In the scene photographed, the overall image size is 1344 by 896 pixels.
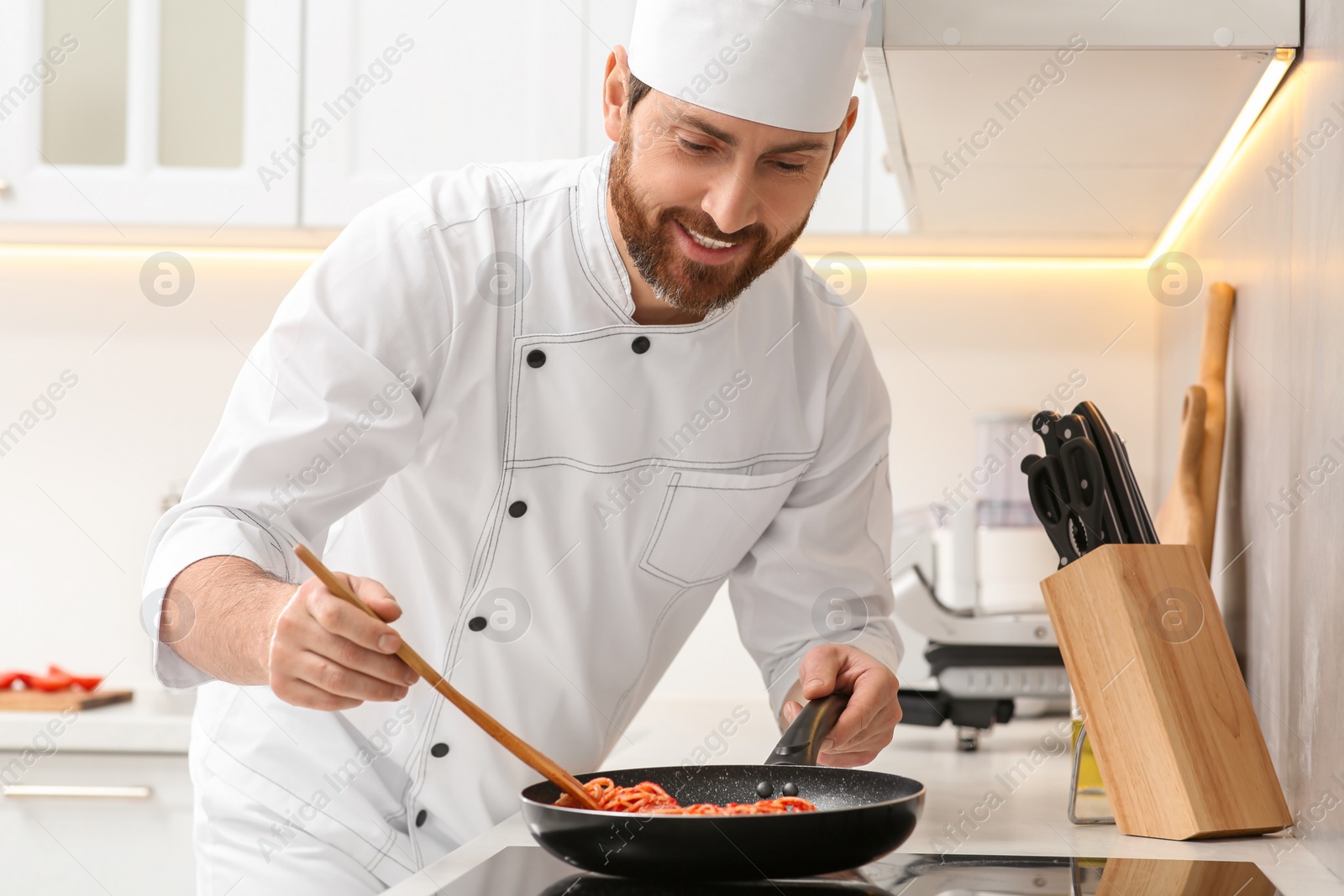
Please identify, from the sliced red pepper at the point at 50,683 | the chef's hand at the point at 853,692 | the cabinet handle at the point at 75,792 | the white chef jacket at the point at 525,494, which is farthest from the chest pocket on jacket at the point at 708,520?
the sliced red pepper at the point at 50,683

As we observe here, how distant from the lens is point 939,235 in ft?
5.99

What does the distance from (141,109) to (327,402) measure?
1.17m

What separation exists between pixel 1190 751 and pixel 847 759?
0.93 ft

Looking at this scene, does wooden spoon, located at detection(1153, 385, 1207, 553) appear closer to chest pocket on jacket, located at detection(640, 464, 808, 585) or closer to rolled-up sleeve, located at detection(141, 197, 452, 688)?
chest pocket on jacket, located at detection(640, 464, 808, 585)

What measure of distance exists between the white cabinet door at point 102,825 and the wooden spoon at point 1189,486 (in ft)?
4.42

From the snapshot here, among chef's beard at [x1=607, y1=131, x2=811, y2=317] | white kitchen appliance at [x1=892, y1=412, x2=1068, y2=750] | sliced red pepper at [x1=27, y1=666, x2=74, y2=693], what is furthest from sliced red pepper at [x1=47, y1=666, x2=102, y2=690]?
chef's beard at [x1=607, y1=131, x2=811, y2=317]

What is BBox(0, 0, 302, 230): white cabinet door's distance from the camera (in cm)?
179

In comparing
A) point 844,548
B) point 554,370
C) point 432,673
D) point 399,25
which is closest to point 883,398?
point 844,548

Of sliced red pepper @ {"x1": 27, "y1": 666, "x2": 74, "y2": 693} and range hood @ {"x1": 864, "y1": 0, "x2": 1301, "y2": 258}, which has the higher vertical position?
range hood @ {"x1": 864, "y1": 0, "x2": 1301, "y2": 258}

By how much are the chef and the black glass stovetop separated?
0.18 meters

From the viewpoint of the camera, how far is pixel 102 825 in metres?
1.73

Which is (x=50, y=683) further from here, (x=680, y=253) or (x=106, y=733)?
(x=680, y=253)

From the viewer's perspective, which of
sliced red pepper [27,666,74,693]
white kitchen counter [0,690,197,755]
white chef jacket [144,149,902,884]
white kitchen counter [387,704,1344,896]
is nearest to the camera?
white kitchen counter [387,704,1344,896]

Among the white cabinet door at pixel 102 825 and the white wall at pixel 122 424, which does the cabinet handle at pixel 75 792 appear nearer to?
the white cabinet door at pixel 102 825
